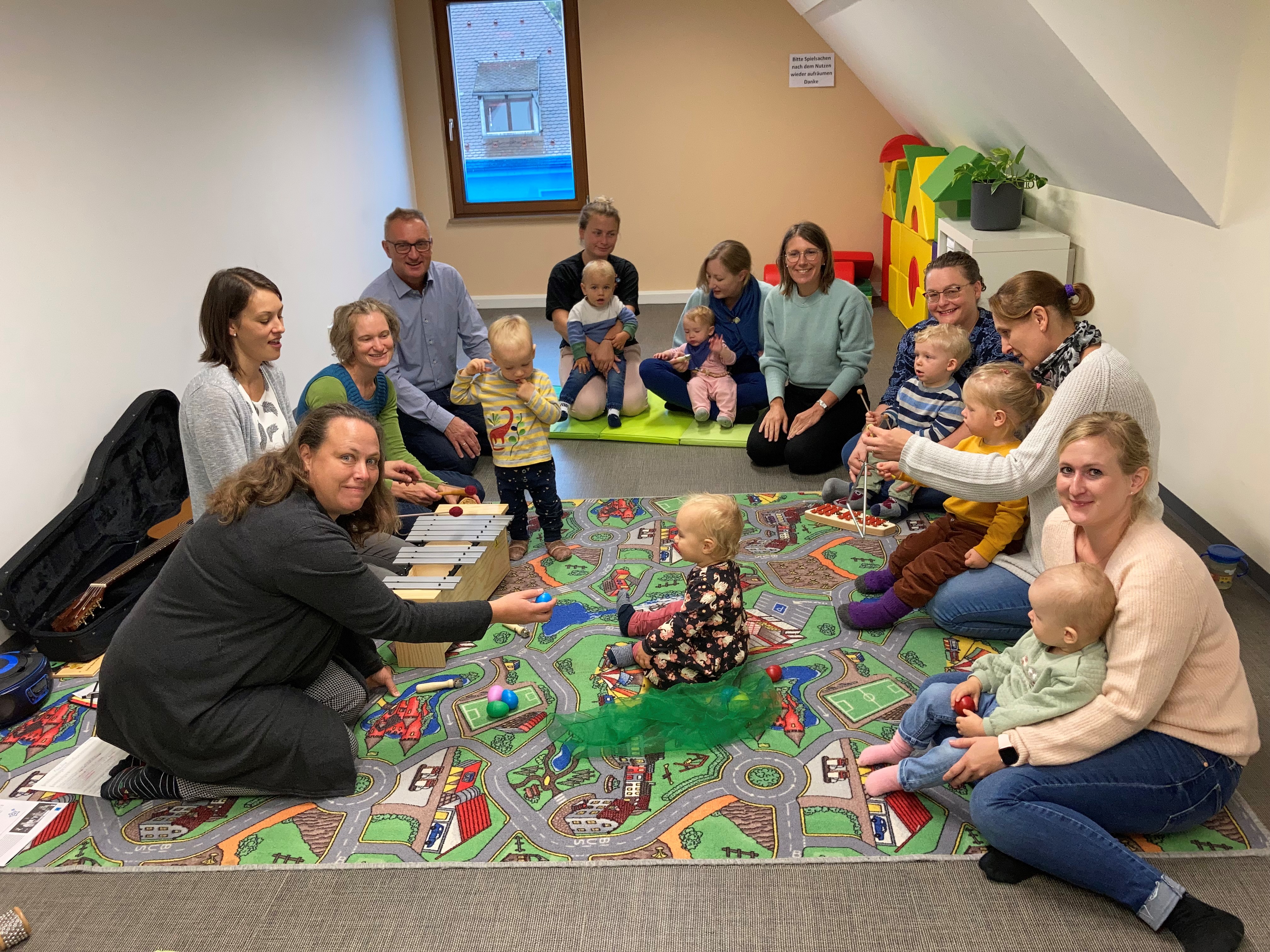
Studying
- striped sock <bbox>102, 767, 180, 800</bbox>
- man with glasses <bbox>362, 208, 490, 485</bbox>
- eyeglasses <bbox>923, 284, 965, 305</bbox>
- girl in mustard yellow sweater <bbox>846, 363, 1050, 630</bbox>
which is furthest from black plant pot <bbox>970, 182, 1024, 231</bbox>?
striped sock <bbox>102, 767, 180, 800</bbox>

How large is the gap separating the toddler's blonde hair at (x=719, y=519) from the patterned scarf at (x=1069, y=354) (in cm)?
109

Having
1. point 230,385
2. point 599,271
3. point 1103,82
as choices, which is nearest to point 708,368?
point 599,271

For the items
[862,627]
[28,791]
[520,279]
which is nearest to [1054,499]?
[862,627]

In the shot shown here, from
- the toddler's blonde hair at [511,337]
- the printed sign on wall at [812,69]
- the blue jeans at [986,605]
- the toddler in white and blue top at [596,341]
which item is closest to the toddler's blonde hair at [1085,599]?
the blue jeans at [986,605]

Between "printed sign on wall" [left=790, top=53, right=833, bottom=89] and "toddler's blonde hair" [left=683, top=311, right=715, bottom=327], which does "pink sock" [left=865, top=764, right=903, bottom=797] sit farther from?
"printed sign on wall" [left=790, top=53, right=833, bottom=89]

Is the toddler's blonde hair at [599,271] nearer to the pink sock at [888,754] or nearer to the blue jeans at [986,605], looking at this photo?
the blue jeans at [986,605]

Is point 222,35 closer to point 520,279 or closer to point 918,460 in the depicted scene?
point 520,279

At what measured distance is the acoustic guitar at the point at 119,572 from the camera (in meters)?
3.15

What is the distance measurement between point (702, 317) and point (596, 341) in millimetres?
554

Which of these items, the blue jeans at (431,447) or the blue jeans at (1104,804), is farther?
the blue jeans at (431,447)

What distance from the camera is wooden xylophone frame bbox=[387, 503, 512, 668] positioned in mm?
3006

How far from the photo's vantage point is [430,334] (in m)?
4.59

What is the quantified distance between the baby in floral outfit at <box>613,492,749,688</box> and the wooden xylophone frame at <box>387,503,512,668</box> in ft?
1.88

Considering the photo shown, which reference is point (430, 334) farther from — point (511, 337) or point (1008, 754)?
point (1008, 754)
